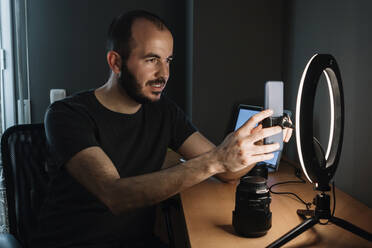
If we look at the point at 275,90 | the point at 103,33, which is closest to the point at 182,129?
the point at 275,90

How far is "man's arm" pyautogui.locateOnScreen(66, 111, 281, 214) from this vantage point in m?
0.91

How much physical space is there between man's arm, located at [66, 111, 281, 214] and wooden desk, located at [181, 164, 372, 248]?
17 centimetres

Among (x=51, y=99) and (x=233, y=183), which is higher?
(x=51, y=99)

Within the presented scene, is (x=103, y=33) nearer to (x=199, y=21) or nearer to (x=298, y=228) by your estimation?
(x=199, y=21)

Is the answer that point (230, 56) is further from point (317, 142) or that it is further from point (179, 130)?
point (317, 142)

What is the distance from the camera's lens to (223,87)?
6.61ft

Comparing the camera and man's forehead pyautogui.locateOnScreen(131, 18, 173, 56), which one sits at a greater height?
man's forehead pyautogui.locateOnScreen(131, 18, 173, 56)

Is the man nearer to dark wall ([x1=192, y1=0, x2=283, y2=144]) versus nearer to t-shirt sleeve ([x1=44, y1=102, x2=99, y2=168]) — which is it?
t-shirt sleeve ([x1=44, y1=102, x2=99, y2=168])

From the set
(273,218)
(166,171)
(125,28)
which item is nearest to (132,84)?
(125,28)

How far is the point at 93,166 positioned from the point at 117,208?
0.14 meters

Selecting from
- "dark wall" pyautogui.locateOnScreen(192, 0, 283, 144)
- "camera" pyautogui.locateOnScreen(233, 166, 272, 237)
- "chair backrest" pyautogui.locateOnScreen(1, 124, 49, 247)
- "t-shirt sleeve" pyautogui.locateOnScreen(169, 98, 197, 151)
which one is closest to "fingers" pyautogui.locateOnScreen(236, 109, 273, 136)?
"camera" pyautogui.locateOnScreen(233, 166, 272, 237)

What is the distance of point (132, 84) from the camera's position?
4.19 feet

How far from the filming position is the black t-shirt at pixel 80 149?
112 cm

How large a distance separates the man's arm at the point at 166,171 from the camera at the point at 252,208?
59mm
